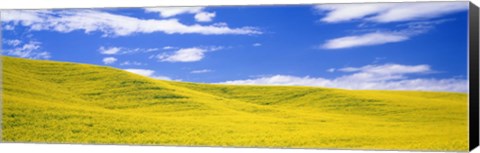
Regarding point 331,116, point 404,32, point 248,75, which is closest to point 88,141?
point 248,75

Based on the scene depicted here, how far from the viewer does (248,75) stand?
771 inches

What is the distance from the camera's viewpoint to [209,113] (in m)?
20.0

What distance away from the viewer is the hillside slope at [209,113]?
18734 millimetres

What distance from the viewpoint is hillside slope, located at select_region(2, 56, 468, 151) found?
61.5 feet

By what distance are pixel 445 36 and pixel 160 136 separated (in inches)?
224

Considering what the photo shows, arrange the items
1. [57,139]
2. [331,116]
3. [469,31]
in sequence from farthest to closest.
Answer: [57,139]
[331,116]
[469,31]

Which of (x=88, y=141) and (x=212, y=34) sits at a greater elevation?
(x=212, y=34)

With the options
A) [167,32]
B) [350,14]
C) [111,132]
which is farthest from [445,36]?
[111,132]

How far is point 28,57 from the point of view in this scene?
2059cm

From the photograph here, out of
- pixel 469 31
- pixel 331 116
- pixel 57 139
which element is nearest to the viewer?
pixel 469 31

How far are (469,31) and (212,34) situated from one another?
473 centimetres

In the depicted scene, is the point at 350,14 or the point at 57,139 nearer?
the point at 350,14

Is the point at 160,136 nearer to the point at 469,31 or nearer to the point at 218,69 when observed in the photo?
the point at 218,69

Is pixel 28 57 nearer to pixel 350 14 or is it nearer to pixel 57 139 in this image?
pixel 57 139
